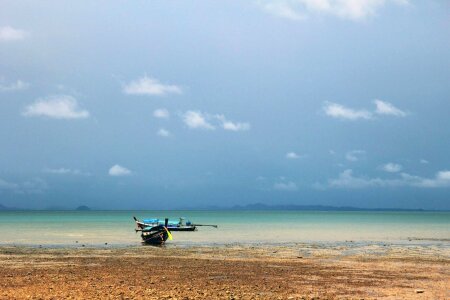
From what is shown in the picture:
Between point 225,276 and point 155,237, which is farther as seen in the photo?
point 155,237

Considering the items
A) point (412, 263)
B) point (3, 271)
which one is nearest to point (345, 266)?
point (412, 263)

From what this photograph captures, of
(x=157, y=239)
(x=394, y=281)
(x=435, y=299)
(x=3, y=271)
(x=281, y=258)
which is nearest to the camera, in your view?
(x=435, y=299)

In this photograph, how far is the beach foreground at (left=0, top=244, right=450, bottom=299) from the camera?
2120 centimetres

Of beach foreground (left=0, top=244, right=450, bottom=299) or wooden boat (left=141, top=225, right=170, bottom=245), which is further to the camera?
wooden boat (left=141, top=225, right=170, bottom=245)

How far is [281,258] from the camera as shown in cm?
3838

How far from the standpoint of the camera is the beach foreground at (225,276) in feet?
69.6

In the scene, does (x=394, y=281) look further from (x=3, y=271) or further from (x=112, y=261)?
(x=3, y=271)

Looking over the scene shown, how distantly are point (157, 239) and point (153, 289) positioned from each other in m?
33.2

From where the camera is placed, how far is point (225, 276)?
2700cm

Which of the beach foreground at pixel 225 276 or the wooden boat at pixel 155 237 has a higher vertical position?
the wooden boat at pixel 155 237

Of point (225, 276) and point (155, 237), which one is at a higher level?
point (155, 237)

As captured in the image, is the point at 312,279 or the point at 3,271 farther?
the point at 3,271

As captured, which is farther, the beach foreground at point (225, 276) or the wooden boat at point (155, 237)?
the wooden boat at point (155, 237)

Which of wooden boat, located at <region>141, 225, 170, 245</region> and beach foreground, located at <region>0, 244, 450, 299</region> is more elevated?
wooden boat, located at <region>141, 225, 170, 245</region>
